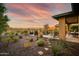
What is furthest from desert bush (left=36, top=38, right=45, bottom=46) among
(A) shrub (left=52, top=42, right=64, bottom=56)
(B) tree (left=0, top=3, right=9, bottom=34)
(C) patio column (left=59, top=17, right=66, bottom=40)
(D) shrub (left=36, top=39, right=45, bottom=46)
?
(B) tree (left=0, top=3, right=9, bottom=34)

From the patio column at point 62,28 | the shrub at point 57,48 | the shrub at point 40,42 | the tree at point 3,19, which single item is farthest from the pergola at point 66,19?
the tree at point 3,19

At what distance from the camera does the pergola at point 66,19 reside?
338 centimetres

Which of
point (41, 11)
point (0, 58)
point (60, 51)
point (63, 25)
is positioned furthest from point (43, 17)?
point (0, 58)

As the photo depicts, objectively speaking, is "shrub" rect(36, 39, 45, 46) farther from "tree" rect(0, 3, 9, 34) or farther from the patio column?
"tree" rect(0, 3, 9, 34)

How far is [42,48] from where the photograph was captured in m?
3.38

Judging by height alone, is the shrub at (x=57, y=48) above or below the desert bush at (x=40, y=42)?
below

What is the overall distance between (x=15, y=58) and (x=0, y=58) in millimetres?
250

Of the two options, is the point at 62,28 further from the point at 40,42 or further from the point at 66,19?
the point at 40,42

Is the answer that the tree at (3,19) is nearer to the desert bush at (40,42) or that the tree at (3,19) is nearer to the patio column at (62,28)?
the desert bush at (40,42)

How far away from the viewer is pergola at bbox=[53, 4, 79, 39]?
338 cm

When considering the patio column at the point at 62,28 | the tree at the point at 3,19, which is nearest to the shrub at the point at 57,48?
the patio column at the point at 62,28

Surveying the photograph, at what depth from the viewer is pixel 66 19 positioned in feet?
11.3

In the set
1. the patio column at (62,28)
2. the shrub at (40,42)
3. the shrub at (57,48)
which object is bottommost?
the shrub at (57,48)

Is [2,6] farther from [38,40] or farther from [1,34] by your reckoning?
[38,40]
